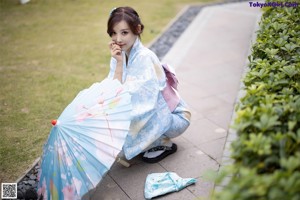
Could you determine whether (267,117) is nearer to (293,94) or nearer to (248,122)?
(248,122)

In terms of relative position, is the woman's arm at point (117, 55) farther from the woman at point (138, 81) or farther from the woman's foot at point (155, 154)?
the woman's foot at point (155, 154)

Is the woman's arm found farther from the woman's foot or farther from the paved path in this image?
the paved path

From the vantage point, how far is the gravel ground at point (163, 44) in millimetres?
3545

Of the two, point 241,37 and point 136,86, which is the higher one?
point 136,86

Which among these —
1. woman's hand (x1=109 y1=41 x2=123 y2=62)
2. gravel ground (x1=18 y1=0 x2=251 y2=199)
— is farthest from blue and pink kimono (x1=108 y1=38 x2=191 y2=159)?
gravel ground (x1=18 y1=0 x2=251 y2=199)

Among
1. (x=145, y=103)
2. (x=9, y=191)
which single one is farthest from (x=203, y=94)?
(x=9, y=191)

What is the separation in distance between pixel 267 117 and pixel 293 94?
2.15ft

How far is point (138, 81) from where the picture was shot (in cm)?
345

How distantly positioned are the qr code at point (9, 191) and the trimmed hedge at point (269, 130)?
92.5 inches

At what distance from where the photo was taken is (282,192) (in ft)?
5.27

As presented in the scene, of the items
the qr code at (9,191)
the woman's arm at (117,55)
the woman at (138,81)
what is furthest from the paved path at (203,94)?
the woman's arm at (117,55)

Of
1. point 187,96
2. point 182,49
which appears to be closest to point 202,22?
point 182,49

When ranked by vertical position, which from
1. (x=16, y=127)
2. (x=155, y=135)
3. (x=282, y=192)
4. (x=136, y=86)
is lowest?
(x=16, y=127)

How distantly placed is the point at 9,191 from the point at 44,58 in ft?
13.6
